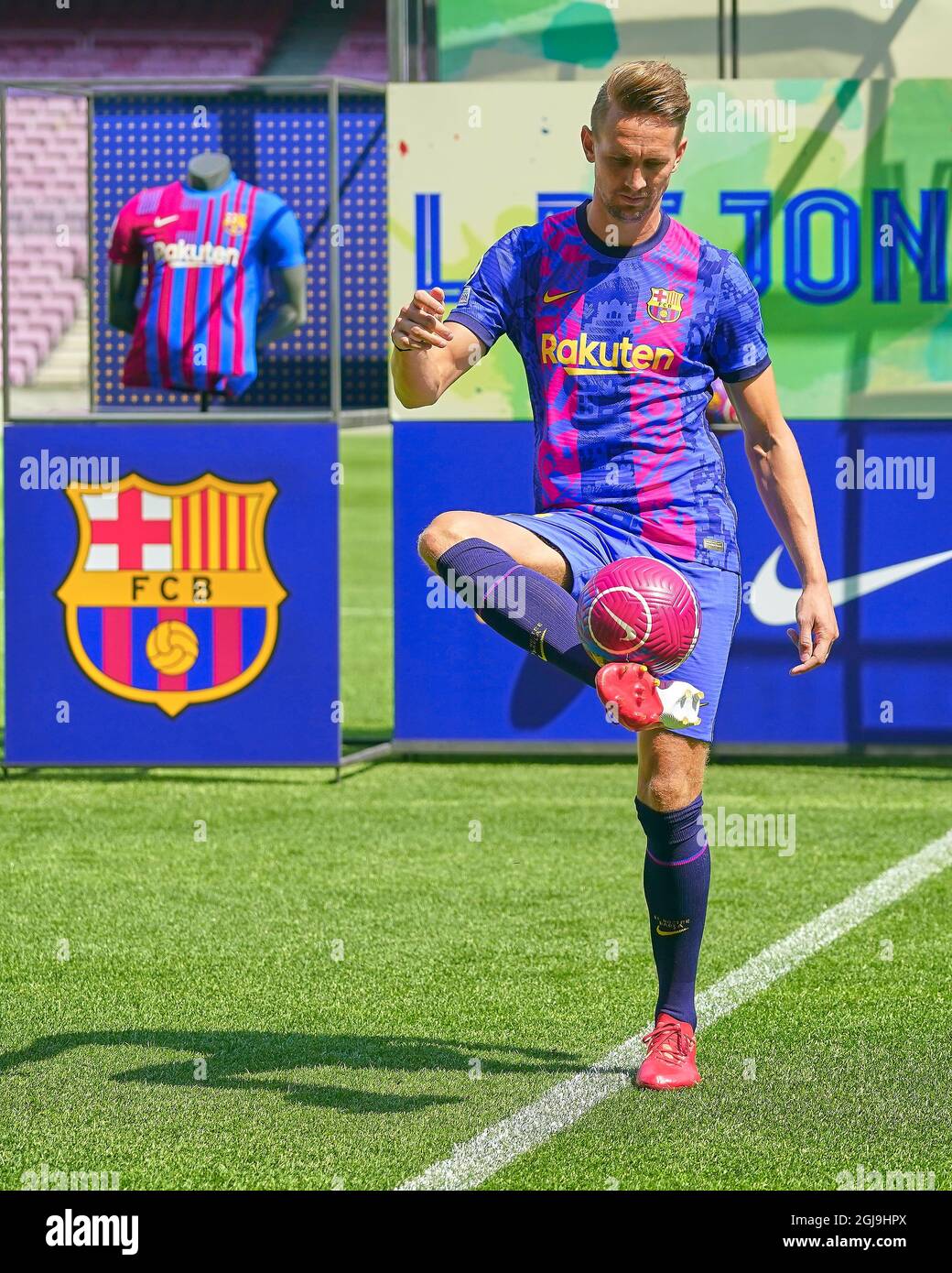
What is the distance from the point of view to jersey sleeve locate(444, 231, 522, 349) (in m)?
4.38

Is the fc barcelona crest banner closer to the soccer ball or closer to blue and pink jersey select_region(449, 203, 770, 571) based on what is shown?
blue and pink jersey select_region(449, 203, 770, 571)

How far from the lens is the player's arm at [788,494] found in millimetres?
4477

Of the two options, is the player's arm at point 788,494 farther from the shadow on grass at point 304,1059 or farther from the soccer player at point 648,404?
the shadow on grass at point 304,1059

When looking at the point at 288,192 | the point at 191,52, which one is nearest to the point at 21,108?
the point at 191,52

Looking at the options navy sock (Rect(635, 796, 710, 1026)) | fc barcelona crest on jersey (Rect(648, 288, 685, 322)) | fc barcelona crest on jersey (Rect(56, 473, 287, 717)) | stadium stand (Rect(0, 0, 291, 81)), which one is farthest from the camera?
stadium stand (Rect(0, 0, 291, 81))

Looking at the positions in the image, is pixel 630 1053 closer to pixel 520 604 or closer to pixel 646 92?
pixel 520 604

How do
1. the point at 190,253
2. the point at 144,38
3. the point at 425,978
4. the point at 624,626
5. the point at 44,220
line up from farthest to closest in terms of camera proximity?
the point at 144,38, the point at 44,220, the point at 190,253, the point at 425,978, the point at 624,626

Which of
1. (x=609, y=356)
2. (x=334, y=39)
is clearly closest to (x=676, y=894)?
(x=609, y=356)

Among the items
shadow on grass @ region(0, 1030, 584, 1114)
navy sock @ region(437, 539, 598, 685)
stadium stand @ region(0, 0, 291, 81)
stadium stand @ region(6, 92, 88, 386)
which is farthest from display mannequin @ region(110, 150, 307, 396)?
stadium stand @ region(0, 0, 291, 81)

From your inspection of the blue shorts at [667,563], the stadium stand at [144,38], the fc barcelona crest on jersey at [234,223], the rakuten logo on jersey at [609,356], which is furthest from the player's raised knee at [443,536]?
the stadium stand at [144,38]

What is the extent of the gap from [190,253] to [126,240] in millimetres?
316

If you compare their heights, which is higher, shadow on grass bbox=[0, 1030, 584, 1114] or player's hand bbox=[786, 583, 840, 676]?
player's hand bbox=[786, 583, 840, 676]

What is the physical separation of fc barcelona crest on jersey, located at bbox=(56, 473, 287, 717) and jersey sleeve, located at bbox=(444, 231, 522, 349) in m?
4.17

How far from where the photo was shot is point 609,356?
4.37m
